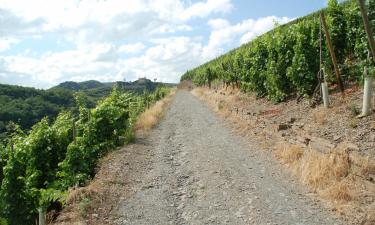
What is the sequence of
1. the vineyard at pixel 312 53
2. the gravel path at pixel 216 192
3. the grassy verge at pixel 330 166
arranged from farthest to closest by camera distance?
the vineyard at pixel 312 53 → the gravel path at pixel 216 192 → the grassy verge at pixel 330 166

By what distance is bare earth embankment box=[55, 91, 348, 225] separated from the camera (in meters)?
7.19

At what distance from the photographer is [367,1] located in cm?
1191

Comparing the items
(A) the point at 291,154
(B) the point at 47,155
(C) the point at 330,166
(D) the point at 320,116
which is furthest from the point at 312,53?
(B) the point at 47,155

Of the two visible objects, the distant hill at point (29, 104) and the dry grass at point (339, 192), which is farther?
the distant hill at point (29, 104)

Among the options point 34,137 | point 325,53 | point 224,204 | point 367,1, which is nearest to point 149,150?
point 34,137

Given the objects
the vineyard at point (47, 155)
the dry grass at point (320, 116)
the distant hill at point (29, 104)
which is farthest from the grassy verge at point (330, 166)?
the distant hill at point (29, 104)

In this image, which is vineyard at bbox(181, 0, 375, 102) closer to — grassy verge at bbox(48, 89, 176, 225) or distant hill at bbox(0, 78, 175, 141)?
grassy verge at bbox(48, 89, 176, 225)

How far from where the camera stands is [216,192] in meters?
8.56

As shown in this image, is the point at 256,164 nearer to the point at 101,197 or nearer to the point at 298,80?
the point at 101,197

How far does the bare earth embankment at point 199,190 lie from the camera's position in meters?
7.19

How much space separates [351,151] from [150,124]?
41.5 feet

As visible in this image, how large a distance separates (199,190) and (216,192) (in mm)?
445

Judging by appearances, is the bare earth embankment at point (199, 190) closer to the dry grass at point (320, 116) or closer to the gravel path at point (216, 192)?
the gravel path at point (216, 192)

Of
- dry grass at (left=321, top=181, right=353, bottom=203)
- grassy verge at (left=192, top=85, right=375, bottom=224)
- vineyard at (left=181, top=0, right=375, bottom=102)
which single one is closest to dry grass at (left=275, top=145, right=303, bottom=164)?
grassy verge at (left=192, top=85, right=375, bottom=224)
